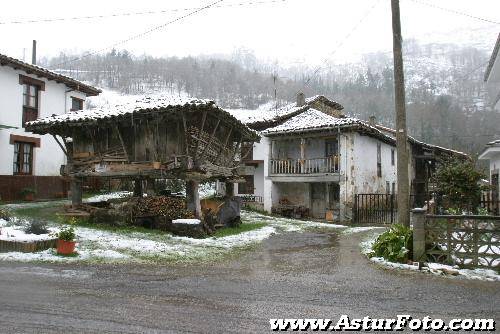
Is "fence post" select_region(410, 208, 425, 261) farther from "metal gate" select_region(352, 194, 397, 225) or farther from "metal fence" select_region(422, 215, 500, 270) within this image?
"metal gate" select_region(352, 194, 397, 225)

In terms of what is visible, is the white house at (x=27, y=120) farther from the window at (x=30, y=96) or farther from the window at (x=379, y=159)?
the window at (x=379, y=159)

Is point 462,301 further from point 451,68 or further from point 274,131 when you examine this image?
point 451,68

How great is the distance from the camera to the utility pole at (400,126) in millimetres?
10414

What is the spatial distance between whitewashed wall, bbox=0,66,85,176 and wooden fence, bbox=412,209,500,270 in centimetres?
1774

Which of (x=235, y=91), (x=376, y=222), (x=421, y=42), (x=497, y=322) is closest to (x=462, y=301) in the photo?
(x=497, y=322)

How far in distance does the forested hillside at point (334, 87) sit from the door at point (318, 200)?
32.2 meters

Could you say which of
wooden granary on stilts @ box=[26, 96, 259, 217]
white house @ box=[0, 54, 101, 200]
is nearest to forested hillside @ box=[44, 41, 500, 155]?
white house @ box=[0, 54, 101, 200]

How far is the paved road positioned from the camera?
5.13 metres

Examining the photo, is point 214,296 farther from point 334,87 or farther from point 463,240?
point 334,87

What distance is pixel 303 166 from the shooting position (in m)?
24.0

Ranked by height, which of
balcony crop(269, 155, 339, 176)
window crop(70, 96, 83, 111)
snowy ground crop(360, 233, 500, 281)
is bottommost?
snowy ground crop(360, 233, 500, 281)

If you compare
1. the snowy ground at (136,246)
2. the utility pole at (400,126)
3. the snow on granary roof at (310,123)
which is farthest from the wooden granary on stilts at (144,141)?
the snow on granary roof at (310,123)

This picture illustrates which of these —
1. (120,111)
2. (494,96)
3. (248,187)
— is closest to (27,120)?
(120,111)

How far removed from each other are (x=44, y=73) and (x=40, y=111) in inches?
76.6
